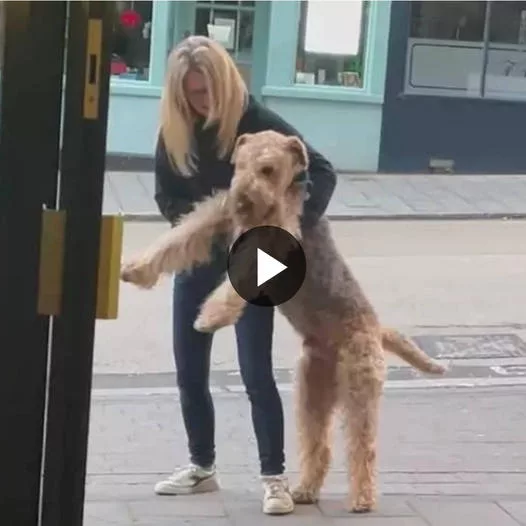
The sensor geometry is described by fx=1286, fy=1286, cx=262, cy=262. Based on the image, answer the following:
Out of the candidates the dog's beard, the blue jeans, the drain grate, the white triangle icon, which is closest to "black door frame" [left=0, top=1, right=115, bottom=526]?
the white triangle icon

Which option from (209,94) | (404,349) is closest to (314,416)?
(404,349)

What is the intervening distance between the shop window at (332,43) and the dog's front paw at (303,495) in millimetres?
10537

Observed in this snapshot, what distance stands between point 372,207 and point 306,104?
8.63 feet

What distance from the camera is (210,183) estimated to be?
444cm

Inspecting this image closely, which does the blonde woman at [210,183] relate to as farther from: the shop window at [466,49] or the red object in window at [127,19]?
the shop window at [466,49]

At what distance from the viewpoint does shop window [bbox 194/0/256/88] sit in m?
14.9

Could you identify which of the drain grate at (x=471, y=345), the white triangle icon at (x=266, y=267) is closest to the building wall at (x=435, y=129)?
the drain grate at (x=471, y=345)

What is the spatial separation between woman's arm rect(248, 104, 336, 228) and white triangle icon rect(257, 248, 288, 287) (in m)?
0.37

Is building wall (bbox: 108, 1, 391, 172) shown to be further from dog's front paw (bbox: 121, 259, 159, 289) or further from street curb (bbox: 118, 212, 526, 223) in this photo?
dog's front paw (bbox: 121, 259, 159, 289)

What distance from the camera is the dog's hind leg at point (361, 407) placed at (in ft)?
14.8

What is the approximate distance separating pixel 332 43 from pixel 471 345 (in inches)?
309

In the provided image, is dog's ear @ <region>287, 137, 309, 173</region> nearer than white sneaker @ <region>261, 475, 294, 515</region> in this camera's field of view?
Yes

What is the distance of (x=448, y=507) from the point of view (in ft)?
15.7

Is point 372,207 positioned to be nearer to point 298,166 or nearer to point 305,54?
point 305,54
